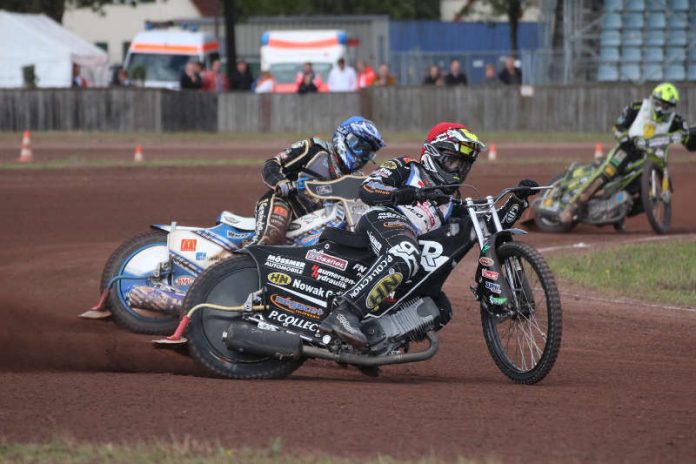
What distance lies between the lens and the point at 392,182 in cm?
807

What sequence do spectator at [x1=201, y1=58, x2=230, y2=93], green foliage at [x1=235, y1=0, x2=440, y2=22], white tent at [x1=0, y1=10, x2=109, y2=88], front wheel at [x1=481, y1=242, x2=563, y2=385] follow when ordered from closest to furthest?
front wheel at [x1=481, y1=242, x2=563, y2=385], spectator at [x1=201, y1=58, x2=230, y2=93], white tent at [x1=0, y1=10, x2=109, y2=88], green foliage at [x1=235, y1=0, x2=440, y2=22]

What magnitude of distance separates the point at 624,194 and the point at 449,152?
9347 millimetres

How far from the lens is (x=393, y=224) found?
26.4 ft

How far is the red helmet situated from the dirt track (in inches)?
51.3

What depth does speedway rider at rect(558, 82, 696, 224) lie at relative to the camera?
16.7 meters

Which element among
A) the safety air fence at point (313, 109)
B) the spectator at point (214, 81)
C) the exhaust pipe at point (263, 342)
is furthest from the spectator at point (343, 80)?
the exhaust pipe at point (263, 342)

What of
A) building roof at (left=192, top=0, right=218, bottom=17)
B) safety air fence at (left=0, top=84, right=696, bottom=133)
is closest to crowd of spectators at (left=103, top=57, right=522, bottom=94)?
safety air fence at (left=0, top=84, right=696, bottom=133)

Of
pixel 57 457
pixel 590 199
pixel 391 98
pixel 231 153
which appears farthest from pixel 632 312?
pixel 391 98

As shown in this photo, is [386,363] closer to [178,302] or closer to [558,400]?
[558,400]

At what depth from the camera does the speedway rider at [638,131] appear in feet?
54.6

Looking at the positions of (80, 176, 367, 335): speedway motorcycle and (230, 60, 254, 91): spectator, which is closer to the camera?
(80, 176, 367, 335): speedway motorcycle

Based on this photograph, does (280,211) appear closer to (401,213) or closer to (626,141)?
(401,213)

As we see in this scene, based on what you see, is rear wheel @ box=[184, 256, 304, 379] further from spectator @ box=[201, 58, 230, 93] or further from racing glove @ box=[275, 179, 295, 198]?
spectator @ box=[201, 58, 230, 93]

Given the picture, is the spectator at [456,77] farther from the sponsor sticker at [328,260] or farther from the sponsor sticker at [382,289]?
the sponsor sticker at [382,289]
